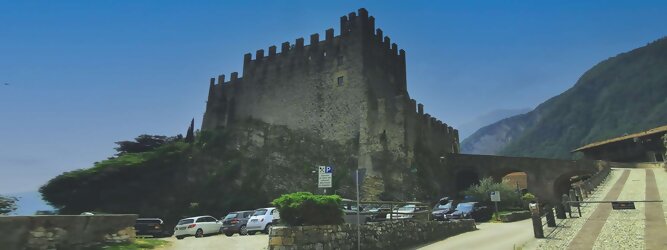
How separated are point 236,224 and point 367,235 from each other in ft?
38.2

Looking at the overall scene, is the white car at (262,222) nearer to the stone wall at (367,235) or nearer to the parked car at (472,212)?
the stone wall at (367,235)

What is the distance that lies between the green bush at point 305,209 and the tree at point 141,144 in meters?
45.0

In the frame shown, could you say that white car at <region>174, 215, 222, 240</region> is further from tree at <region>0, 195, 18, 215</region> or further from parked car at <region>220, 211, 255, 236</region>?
tree at <region>0, 195, 18, 215</region>

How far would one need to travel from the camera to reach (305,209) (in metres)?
15.3

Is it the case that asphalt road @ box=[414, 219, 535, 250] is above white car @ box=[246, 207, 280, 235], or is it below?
below

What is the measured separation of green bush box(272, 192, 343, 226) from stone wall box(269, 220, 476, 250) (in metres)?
0.30

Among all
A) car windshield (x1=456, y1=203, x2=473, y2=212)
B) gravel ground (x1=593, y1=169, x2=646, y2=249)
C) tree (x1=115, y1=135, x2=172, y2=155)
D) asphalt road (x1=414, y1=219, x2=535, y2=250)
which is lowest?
asphalt road (x1=414, y1=219, x2=535, y2=250)

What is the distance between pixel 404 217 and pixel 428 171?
22.4m

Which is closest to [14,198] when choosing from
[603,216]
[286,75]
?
[603,216]

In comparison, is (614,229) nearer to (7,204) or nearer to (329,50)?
(7,204)

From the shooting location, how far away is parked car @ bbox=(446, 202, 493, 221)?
1154 inches

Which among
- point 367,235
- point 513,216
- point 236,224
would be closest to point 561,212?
point 513,216

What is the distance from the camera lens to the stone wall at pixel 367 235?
1462 centimetres

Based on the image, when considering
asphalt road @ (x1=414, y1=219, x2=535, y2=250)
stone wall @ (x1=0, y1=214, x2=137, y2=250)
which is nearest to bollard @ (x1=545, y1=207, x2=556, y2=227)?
asphalt road @ (x1=414, y1=219, x2=535, y2=250)
